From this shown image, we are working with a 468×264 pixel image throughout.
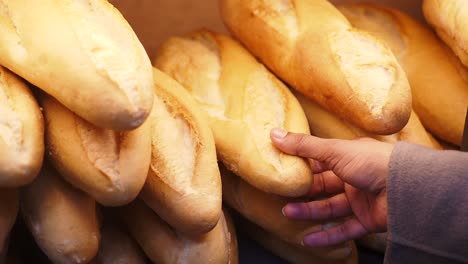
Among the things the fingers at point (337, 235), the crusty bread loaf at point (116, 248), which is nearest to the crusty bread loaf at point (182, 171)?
the crusty bread loaf at point (116, 248)

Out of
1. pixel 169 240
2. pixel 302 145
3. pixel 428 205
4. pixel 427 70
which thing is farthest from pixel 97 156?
pixel 427 70

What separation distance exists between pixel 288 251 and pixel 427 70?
16.2 inches

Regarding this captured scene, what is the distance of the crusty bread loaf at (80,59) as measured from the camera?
2.38ft

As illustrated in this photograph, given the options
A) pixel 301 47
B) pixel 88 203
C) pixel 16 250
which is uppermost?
pixel 301 47

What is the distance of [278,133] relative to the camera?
96 centimetres

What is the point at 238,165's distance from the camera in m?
0.96

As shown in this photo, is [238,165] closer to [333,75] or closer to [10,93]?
[333,75]

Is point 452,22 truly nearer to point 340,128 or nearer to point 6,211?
point 340,128

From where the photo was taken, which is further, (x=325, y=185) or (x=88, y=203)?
(x=325, y=185)

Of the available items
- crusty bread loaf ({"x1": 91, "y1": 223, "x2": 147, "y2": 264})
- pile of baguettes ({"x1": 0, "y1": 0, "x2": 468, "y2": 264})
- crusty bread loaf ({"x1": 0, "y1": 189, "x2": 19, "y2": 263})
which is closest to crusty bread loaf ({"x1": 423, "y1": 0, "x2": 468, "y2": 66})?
pile of baguettes ({"x1": 0, "y1": 0, "x2": 468, "y2": 264})

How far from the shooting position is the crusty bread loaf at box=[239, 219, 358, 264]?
3.50ft

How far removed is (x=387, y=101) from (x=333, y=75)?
91 millimetres

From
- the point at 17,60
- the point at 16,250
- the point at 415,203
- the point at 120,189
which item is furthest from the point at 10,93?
the point at 415,203

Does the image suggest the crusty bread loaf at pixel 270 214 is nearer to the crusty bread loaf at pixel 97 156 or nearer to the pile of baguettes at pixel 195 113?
the pile of baguettes at pixel 195 113
